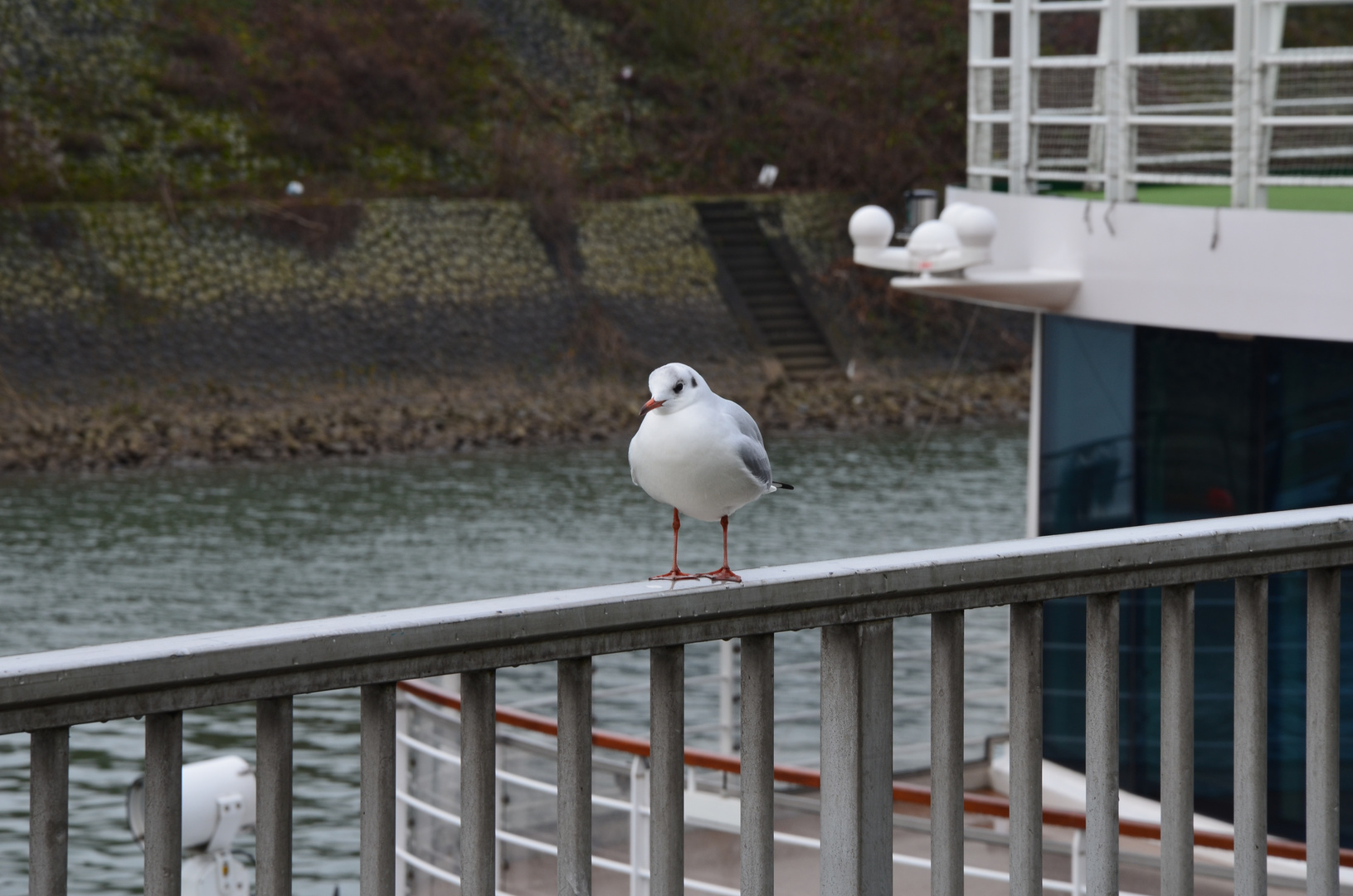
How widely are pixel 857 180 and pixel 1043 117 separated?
3125cm

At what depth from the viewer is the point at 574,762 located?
1575mm

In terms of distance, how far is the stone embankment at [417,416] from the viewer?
88.5 feet

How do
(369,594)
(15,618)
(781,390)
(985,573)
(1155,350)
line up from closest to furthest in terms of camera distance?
1. (985,573)
2. (1155,350)
3. (15,618)
4. (369,594)
5. (781,390)

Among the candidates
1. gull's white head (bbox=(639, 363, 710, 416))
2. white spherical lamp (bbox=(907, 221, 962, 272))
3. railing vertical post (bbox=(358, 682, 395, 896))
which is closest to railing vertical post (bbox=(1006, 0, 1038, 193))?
white spherical lamp (bbox=(907, 221, 962, 272))

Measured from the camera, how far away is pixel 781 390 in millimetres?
31547

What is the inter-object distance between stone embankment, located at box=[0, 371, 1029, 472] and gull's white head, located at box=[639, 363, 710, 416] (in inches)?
931

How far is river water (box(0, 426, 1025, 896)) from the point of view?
11539mm

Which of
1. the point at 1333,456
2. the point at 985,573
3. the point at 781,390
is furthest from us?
the point at 781,390

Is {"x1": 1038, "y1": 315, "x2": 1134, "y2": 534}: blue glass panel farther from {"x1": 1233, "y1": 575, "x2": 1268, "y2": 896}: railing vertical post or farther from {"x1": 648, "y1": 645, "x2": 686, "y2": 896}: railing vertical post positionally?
{"x1": 648, "y1": 645, "x2": 686, "y2": 896}: railing vertical post

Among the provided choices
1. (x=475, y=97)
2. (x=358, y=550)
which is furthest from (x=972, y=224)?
(x=475, y=97)

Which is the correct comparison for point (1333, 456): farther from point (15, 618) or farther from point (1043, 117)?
point (15, 618)

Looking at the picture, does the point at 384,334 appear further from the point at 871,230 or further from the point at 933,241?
the point at 933,241

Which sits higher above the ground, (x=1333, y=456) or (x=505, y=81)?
(x=505, y=81)

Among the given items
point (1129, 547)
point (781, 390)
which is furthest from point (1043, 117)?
point (781, 390)
